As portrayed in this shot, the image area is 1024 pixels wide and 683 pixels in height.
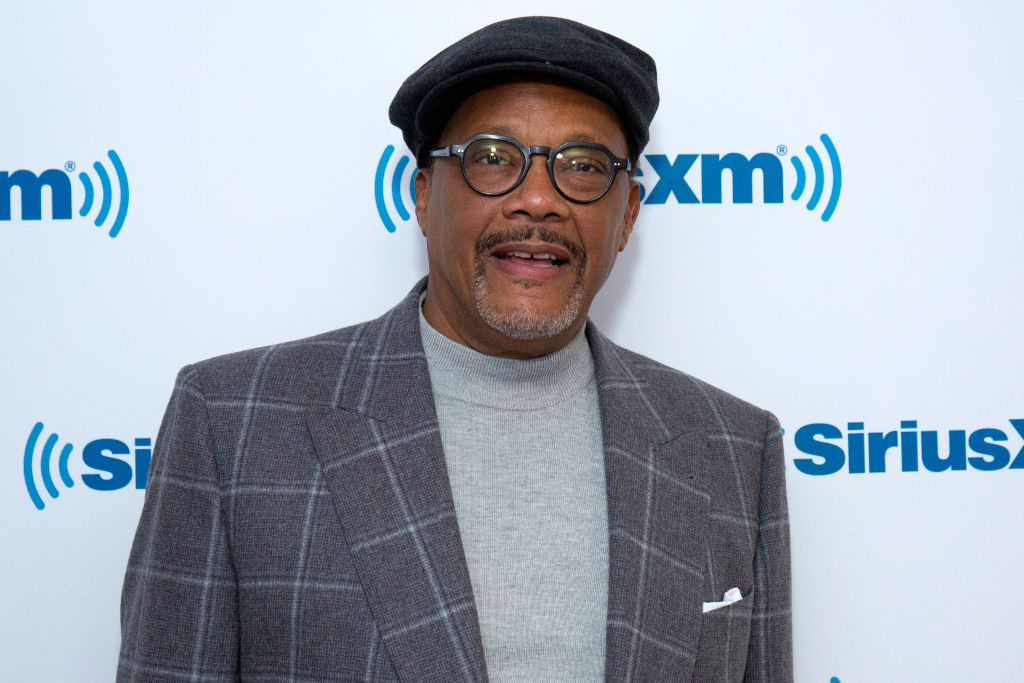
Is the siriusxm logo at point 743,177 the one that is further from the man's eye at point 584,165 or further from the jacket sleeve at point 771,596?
the jacket sleeve at point 771,596

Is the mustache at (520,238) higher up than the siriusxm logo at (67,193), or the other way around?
the siriusxm logo at (67,193)

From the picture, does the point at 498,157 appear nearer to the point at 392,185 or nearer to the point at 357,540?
the point at 392,185

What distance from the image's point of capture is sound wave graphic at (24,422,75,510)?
5.55 feet

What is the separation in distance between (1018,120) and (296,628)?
174 centimetres

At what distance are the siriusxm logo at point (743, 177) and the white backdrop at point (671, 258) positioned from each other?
12mm

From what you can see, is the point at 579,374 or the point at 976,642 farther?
the point at 976,642

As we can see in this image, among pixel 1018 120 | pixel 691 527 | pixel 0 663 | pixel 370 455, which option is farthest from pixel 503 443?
pixel 1018 120

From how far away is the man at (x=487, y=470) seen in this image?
124cm

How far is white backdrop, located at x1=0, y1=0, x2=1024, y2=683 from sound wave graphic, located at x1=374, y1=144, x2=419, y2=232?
1 centimetres

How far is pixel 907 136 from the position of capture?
6.04ft

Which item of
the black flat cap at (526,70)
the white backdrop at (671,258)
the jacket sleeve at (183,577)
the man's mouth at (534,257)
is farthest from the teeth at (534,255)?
the jacket sleeve at (183,577)

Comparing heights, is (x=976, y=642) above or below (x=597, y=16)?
below

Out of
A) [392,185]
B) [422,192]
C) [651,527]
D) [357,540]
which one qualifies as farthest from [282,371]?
[651,527]

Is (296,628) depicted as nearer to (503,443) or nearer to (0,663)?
(503,443)
